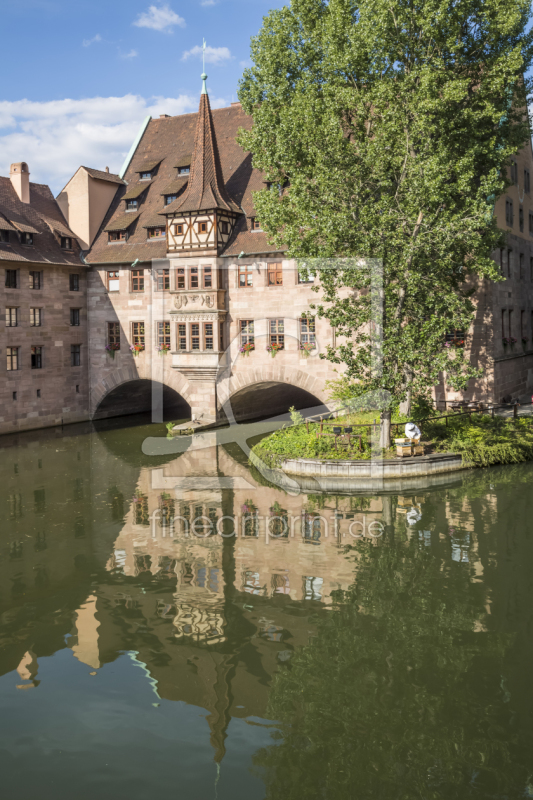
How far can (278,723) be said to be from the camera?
348 inches

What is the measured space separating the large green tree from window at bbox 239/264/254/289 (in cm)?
737

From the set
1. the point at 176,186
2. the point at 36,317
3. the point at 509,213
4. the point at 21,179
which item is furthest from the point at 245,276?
the point at 21,179

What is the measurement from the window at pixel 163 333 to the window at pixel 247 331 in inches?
158

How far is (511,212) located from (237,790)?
29.7 metres

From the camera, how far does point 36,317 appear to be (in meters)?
32.7

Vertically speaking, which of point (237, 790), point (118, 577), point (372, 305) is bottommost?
point (237, 790)

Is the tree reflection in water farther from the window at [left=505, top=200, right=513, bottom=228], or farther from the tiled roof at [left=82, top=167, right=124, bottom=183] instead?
the tiled roof at [left=82, top=167, right=124, bottom=183]

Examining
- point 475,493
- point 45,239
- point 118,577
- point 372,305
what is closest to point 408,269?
point 372,305

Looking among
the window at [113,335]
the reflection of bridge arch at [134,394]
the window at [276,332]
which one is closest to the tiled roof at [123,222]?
the window at [113,335]

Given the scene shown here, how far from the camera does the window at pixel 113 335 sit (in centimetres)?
3428

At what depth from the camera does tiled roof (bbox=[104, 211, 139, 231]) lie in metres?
33.9

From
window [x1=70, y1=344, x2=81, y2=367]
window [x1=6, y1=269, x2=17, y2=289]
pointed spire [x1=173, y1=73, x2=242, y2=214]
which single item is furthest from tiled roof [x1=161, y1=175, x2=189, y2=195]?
window [x1=70, y1=344, x2=81, y2=367]

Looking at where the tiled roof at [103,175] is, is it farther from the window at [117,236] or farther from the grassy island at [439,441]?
A: the grassy island at [439,441]

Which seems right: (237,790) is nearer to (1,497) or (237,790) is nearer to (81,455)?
(1,497)
